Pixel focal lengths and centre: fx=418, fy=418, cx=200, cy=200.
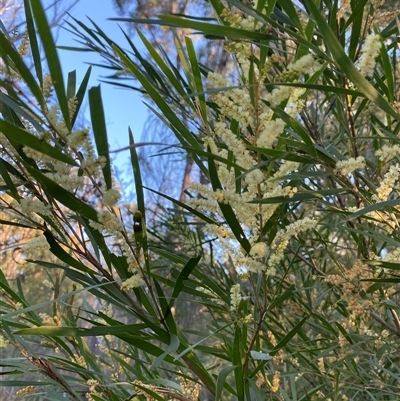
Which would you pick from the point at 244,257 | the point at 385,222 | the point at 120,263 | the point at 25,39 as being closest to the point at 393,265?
the point at 385,222

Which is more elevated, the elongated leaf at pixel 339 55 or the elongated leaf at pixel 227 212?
the elongated leaf at pixel 339 55

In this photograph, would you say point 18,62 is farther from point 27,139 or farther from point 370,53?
point 370,53

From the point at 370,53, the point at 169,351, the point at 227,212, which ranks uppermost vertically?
the point at 370,53

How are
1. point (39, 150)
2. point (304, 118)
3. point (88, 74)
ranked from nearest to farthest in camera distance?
point (39, 150) → point (88, 74) → point (304, 118)

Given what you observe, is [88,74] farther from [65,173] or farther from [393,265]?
[393,265]

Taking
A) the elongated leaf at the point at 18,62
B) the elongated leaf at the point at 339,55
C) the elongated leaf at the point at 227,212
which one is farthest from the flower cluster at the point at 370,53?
the elongated leaf at the point at 18,62

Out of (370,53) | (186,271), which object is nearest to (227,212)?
(186,271)

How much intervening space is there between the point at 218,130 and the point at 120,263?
0.50ft

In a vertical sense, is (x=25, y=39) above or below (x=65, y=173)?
above

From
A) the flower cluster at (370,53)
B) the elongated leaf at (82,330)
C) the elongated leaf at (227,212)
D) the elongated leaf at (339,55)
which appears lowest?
the elongated leaf at (82,330)

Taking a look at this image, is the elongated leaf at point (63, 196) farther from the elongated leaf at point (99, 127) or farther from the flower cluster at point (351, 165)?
the flower cluster at point (351, 165)

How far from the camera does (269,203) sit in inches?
13.7

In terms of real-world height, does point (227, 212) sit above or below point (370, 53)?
below

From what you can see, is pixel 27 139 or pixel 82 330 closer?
pixel 27 139
